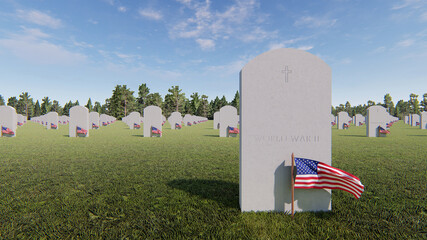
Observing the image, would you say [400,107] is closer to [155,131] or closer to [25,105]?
[155,131]

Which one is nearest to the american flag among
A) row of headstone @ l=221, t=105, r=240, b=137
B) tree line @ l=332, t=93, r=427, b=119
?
row of headstone @ l=221, t=105, r=240, b=137

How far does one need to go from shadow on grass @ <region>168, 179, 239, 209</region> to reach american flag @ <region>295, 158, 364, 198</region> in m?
1.24

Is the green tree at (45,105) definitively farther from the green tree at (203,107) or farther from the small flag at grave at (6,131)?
the small flag at grave at (6,131)

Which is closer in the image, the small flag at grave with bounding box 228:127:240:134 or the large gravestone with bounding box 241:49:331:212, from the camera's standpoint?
the large gravestone with bounding box 241:49:331:212

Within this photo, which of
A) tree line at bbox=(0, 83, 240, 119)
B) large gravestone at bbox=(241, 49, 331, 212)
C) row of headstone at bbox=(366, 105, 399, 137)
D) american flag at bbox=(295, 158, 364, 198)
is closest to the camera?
american flag at bbox=(295, 158, 364, 198)

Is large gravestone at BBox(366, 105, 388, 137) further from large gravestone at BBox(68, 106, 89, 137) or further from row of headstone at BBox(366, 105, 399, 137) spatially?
large gravestone at BBox(68, 106, 89, 137)

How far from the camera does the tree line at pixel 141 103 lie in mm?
72375

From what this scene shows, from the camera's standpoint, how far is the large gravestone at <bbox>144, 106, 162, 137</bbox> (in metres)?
17.0

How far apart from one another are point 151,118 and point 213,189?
13.7m

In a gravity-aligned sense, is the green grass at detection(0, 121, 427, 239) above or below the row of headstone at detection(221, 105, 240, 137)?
below

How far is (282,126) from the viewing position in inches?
137

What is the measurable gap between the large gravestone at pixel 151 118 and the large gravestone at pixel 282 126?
47.3ft

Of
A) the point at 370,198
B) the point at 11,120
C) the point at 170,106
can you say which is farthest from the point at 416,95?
the point at 11,120

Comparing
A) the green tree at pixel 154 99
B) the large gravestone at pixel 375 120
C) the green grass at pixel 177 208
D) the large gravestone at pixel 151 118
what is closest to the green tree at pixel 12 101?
the green tree at pixel 154 99
